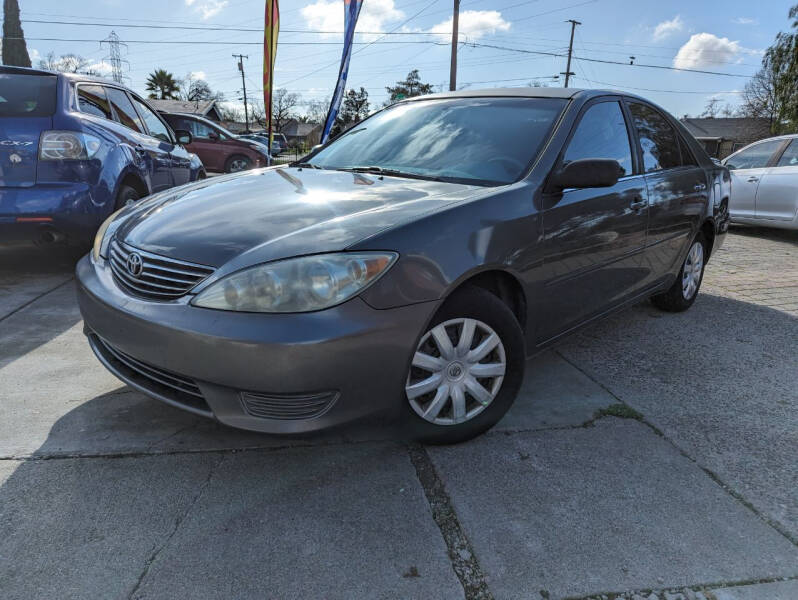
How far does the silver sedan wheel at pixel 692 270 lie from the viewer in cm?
434

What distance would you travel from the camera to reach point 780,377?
332cm

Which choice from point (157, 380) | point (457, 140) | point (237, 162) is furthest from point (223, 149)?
point (157, 380)

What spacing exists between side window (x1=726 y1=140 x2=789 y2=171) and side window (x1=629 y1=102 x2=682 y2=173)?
549 cm

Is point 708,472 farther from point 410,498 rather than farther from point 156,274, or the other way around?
point 156,274

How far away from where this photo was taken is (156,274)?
2.16 metres

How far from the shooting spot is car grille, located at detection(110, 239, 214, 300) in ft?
6.78

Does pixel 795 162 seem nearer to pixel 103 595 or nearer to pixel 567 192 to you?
pixel 567 192

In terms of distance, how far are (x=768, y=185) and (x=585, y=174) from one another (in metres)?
7.06

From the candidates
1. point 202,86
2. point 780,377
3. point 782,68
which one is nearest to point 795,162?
point 780,377

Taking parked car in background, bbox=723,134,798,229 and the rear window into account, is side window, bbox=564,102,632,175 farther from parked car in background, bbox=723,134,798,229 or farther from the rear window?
parked car in background, bbox=723,134,798,229

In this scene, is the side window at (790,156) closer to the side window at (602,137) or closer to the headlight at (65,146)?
the side window at (602,137)

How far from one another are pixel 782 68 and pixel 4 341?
32918mm

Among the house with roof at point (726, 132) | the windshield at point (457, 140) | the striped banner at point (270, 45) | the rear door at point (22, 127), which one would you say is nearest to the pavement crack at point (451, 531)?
the windshield at point (457, 140)

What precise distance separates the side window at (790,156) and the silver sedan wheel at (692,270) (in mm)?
4738
